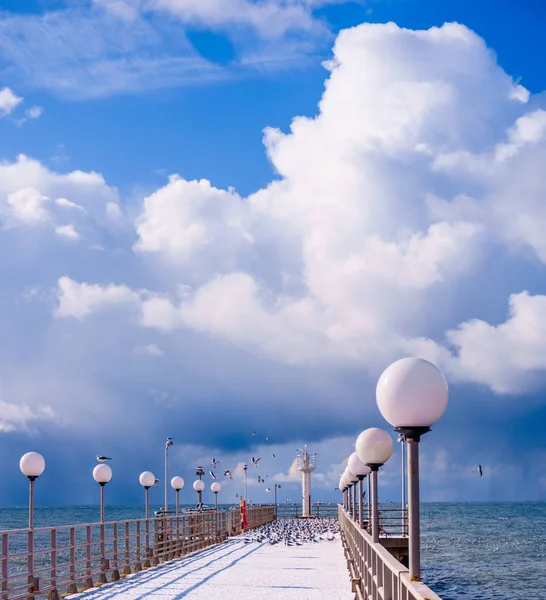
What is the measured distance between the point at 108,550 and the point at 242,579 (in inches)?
137

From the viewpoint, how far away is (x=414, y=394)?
712 centimetres

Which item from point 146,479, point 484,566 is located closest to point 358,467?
point 146,479

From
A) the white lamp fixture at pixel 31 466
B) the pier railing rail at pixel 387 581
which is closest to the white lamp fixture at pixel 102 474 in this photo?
the white lamp fixture at pixel 31 466

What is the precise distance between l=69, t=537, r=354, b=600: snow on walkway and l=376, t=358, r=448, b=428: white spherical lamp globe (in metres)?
7.91

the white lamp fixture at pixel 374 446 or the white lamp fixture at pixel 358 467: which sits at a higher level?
the white lamp fixture at pixel 374 446

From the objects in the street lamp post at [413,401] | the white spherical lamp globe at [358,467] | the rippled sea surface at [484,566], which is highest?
the street lamp post at [413,401]

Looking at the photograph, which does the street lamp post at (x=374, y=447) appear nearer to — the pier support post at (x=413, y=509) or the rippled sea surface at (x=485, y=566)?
the pier support post at (x=413, y=509)

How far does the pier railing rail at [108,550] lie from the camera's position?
1370 cm

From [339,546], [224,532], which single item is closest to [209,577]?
[339,546]

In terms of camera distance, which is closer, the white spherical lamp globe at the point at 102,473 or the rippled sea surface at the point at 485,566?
the white spherical lamp globe at the point at 102,473

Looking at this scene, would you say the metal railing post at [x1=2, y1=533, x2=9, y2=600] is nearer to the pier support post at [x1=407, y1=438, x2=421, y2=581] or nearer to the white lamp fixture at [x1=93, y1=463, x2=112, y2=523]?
the pier support post at [x1=407, y1=438, x2=421, y2=581]

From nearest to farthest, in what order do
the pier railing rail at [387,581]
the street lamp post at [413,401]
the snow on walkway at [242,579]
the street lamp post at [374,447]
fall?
the pier railing rail at [387,581]
the street lamp post at [413,401]
the street lamp post at [374,447]
the snow on walkway at [242,579]

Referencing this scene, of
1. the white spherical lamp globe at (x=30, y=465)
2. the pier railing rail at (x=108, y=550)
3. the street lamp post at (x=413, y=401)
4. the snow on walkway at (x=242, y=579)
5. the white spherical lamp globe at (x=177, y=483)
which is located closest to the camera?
the street lamp post at (x=413, y=401)

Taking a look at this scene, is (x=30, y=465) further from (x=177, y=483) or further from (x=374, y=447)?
(x=177, y=483)
